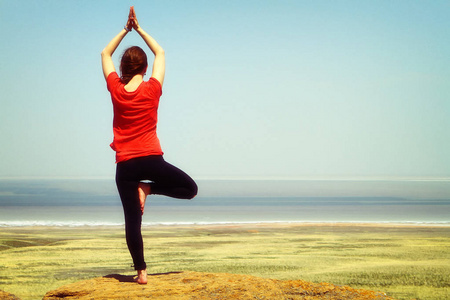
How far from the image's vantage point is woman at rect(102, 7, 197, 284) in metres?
4.43

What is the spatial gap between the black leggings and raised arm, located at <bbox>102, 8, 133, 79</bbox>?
96 cm

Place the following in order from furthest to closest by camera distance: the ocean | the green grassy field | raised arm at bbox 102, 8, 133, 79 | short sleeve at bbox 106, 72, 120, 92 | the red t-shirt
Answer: the ocean → the green grassy field → raised arm at bbox 102, 8, 133, 79 → short sleeve at bbox 106, 72, 120, 92 → the red t-shirt

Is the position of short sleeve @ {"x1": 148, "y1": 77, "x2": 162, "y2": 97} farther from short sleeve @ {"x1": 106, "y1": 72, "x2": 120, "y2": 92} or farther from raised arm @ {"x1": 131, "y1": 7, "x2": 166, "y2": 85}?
short sleeve @ {"x1": 106, "y1": 72, "x2": 120, "y2": 92}

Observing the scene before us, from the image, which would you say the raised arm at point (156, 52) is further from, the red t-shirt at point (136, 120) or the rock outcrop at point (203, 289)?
the rock outcrop at point (203, 289)

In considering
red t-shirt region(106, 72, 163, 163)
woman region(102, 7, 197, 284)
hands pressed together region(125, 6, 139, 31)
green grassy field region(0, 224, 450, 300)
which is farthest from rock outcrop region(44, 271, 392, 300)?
green grassy field region(0, 224, 450, 300)

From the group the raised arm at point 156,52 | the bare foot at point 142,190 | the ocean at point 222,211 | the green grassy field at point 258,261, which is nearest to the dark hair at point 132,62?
the raised arm at point 156,52

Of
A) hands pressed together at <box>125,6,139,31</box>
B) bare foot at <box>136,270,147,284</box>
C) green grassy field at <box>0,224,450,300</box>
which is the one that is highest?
hands pressed together at <box>125,6,139,31</box>

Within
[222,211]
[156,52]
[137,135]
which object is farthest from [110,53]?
[222,211]

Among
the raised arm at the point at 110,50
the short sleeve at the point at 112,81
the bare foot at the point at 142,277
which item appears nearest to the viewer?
the short sleeve at the point at 112,81

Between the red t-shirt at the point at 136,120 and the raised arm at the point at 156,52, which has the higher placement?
the raised arm at the point at 156,52

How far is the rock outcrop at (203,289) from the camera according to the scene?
4.72m

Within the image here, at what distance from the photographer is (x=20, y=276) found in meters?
9.99

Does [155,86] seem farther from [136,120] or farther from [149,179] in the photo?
[149,179]

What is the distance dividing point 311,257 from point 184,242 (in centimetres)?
531
